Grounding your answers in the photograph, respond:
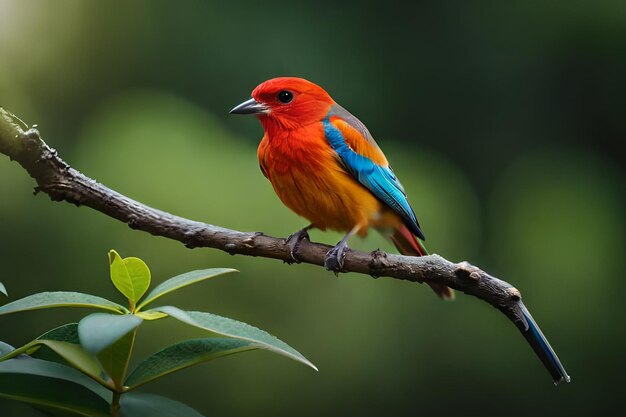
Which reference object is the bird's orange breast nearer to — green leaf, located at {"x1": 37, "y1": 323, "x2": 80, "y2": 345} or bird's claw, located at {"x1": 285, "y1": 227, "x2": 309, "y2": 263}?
bird's claw, located at {"x1": 285, "y1": 227, "x2": 309, "y2": 263}

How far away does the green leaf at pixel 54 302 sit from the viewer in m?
0.55

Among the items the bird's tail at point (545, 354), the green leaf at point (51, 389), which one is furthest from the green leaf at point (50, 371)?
the bird's tail at point (545, 354)

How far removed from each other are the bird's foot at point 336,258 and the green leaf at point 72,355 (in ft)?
1.97

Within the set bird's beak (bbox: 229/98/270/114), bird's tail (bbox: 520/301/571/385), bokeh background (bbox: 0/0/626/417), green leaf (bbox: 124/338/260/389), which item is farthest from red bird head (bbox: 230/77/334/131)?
green leaf (bbox: 124/338/260/389)

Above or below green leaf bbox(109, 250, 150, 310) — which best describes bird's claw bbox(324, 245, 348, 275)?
below

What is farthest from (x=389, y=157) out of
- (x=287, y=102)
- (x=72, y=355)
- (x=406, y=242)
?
(x=72, y=355)

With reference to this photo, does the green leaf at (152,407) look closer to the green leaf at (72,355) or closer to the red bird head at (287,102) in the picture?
the green leaf at (72,355)

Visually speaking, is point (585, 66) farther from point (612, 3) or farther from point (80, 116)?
point (80, 116)

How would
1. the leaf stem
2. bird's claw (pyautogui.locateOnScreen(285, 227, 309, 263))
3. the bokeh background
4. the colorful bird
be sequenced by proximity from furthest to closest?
the bokeh background < the colorful bird < bird's claw (pyautogui.locateOnScreen(285, 227, 309, 263)) < the leaf stem

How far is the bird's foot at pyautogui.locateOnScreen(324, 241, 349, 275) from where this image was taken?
116 centimetres

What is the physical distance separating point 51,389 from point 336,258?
2.08 ft

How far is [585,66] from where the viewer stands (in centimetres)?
325

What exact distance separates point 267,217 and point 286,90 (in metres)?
0.84

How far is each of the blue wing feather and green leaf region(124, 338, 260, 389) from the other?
0.80m
